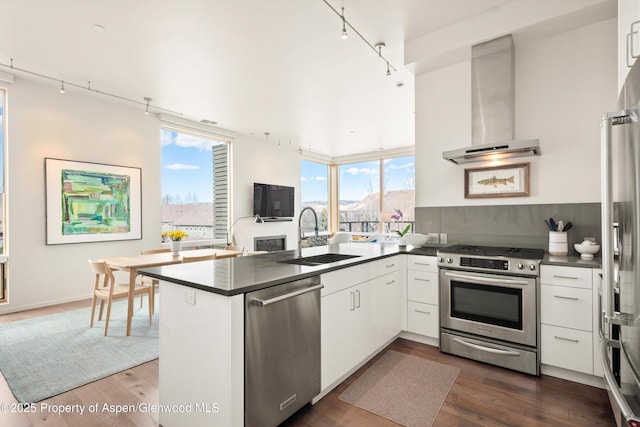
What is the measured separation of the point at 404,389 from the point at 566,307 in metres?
1.31

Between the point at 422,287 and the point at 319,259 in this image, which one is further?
the point at 422,287

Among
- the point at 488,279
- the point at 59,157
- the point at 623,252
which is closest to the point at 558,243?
the point at 488,279

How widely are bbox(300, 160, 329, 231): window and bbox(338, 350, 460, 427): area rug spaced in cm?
595

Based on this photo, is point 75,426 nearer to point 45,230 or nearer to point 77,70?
point 45,230

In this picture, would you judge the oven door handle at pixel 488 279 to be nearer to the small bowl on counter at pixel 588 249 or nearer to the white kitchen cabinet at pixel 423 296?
the white kitchen cabinet at pixel 423 296

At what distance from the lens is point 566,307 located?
7.43 feet

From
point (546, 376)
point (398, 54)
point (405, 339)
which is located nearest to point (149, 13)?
point (398, 54)

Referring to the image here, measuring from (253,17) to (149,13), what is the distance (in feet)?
2.90

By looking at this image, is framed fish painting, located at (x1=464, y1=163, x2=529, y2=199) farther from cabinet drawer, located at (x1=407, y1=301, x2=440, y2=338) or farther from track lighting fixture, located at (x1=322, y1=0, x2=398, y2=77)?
track lighting fixture, located at (x1=322, y1=0, x2=398, y2=77)

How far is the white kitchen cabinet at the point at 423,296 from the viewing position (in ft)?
9.42

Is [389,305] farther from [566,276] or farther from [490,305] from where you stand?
[566,276]

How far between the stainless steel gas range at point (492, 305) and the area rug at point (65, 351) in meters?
2.65

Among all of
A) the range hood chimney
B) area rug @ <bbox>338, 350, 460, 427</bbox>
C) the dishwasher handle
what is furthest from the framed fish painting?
the dishwasher handle

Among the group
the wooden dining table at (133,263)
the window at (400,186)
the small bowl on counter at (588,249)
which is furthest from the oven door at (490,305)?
the window at (400,186)
